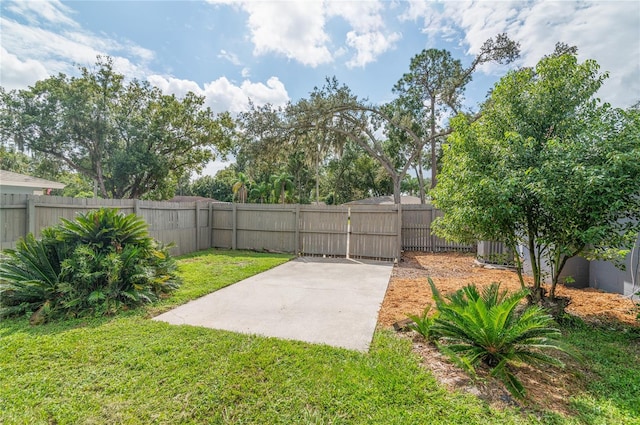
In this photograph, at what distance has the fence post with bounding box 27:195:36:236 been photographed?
5.18 metres

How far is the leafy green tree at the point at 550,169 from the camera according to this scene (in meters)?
2.96

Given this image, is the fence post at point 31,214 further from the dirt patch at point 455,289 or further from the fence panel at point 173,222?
the dirt patch at point 455,289

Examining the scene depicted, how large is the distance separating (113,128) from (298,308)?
46.3 feet

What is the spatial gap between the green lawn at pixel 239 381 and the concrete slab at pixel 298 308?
0.28m

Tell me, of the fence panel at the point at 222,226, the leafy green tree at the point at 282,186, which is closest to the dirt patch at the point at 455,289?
the fence panel at the point at 222,226

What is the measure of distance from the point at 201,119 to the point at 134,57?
6526 mm

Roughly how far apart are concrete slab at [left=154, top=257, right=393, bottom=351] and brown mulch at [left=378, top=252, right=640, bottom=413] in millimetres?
383

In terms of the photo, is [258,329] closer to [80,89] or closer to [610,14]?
[610,14]

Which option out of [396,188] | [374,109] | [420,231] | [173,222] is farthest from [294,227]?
[374,109]

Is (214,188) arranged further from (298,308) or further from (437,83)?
(298,308)

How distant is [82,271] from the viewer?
4016 mm

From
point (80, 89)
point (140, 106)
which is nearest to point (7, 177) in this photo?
point (80, 89)

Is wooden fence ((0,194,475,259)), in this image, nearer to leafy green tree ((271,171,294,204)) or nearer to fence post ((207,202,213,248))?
fence post ((207,202,213,248))

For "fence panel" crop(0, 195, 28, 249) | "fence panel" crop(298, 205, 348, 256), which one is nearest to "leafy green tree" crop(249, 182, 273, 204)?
"fence panel" crop(298, 205, 348, 256)
